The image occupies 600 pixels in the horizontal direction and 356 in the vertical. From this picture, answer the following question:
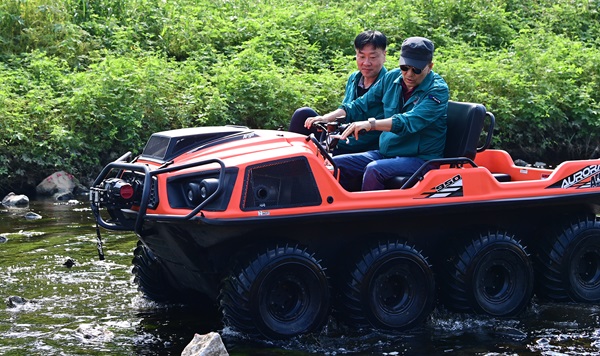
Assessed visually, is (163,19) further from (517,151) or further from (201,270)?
(201,270)

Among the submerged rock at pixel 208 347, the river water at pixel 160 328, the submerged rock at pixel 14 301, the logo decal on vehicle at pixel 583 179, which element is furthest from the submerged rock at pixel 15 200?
the logo decal on vehicle at pixel 583 179

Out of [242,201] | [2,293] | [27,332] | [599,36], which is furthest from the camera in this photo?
[599,36]

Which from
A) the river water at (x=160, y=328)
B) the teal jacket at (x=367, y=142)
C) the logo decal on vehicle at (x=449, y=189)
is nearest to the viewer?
the river water at (x=160, y=328)

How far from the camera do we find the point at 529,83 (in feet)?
52.3

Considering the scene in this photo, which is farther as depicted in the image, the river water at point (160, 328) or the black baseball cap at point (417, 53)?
the black baseball cap at point (417, 53)

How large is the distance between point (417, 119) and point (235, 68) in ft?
27.0

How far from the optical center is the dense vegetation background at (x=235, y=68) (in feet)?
44.0

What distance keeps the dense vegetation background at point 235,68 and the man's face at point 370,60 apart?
19.4 ft

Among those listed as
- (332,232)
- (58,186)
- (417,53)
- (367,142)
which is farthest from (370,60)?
(58,186)

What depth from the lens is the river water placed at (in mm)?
6109

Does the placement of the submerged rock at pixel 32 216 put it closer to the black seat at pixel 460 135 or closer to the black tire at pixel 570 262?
the black seat at pixel 460 135

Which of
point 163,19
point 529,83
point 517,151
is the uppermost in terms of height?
point 163,19

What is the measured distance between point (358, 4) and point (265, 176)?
47.2ft

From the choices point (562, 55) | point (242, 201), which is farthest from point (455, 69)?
point (242, 201)
